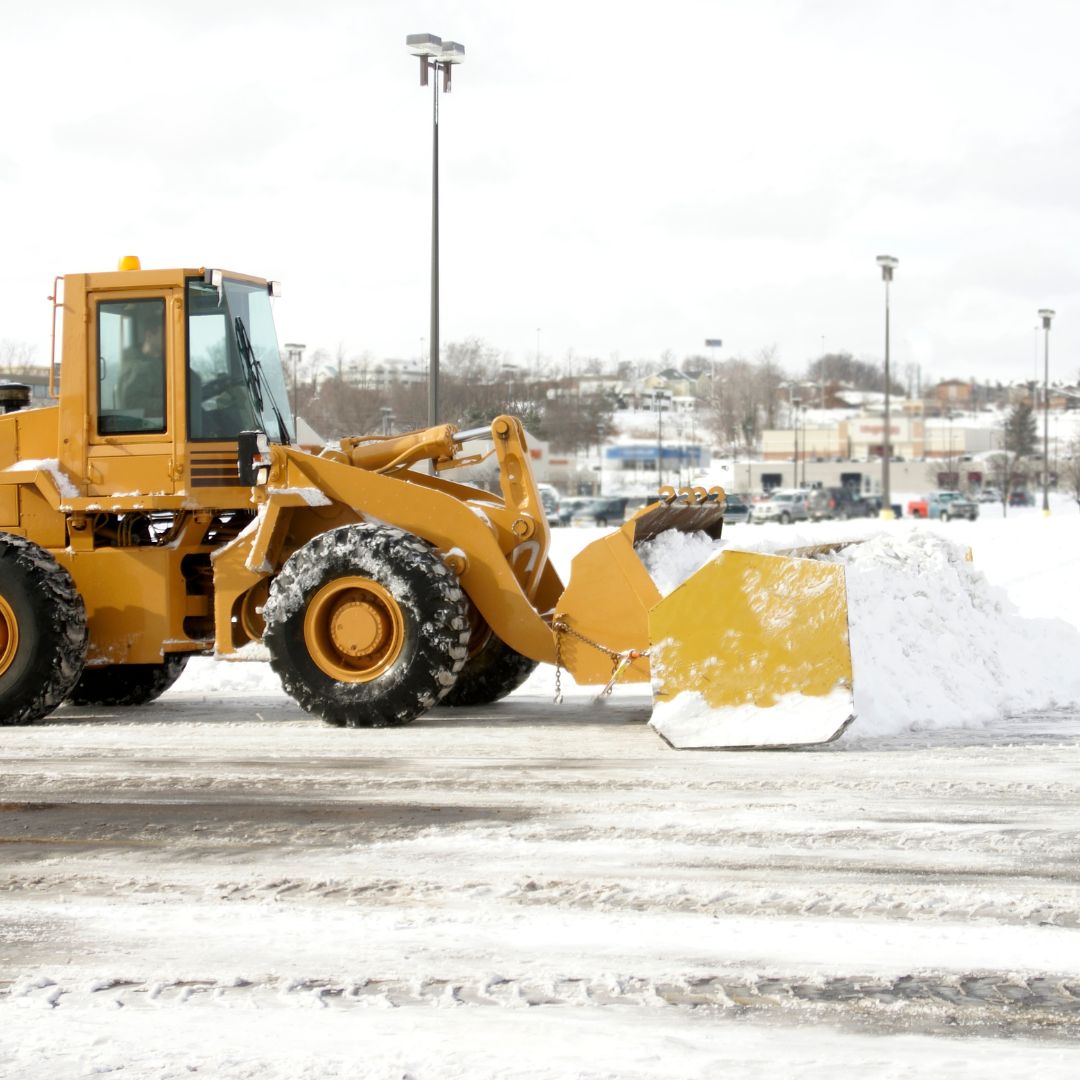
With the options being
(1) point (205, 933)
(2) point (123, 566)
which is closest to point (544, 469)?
(2) point (123, 566)

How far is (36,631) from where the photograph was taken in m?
9.57

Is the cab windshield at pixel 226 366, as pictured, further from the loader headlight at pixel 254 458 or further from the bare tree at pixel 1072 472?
the bare tree at pixel 1072 472

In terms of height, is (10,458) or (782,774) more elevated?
(10,458)

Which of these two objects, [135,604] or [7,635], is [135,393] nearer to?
[135,604]

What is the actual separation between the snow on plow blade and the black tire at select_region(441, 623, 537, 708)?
217 cm

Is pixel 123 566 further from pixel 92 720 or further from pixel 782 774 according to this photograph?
pixel 782 774

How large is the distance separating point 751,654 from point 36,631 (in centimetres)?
429

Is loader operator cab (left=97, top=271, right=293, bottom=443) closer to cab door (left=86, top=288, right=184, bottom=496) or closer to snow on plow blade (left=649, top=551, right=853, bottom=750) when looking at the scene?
cab door (left=86, top=288, right=184, bottom=496)

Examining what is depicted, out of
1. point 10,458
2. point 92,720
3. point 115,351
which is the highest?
point 115,351

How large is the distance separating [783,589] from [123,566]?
423 centimetres

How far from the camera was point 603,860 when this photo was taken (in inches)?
233

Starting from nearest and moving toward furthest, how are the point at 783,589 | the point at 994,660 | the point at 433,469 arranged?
the point at 783,589
the point at 994,660
the point at 433,469

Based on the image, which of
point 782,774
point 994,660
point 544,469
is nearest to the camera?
point 782,774

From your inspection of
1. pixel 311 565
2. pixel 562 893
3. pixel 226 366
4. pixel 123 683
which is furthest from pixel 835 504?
pixel 562 893
